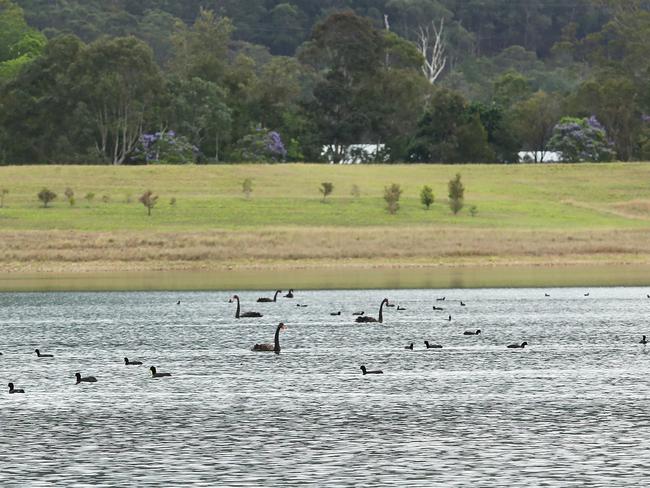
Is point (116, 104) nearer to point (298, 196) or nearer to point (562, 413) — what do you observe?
point (298, 196)

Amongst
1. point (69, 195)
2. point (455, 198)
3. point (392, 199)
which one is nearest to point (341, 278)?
point (392, 199)

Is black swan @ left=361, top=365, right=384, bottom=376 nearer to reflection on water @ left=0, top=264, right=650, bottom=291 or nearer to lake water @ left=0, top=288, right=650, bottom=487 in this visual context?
lake water @ left=0, top=288, right=650, bottom=487

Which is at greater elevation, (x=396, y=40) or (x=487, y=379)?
(x=396, y=40)

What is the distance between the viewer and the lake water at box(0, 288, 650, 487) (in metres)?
27.6

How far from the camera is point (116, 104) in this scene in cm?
15638

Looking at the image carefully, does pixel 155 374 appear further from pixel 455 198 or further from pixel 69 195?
pixel 69 195

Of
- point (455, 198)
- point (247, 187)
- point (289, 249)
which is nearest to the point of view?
point (289, 249)

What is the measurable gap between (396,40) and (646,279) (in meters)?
118

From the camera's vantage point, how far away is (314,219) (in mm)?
109938

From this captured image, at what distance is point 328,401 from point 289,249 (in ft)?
195

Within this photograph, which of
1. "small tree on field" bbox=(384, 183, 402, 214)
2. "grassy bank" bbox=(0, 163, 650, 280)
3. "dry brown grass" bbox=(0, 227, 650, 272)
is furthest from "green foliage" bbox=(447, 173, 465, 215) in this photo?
"dry brown grass" bbox=(0, 227, 650, 272)

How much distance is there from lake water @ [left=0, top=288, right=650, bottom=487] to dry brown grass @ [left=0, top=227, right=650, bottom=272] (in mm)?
29379

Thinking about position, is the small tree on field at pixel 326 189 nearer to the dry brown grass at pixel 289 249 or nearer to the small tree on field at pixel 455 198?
the small tree on field at pixel 455 198

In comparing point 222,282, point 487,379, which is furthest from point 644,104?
point 487,379
